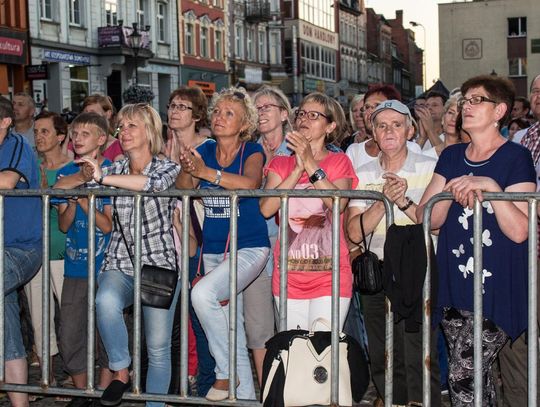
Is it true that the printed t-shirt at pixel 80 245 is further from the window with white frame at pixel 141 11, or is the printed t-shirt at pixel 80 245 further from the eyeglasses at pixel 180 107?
the window with white frame at pixel 141 11

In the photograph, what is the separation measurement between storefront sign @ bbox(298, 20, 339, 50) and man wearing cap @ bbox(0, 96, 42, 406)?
198 ft

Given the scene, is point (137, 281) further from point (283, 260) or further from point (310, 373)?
point (310, 373)

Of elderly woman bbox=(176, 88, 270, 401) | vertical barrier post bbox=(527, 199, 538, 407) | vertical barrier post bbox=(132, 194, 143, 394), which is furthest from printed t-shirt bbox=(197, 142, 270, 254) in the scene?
vertical barrier post bbox=(527, 199, 538, 407)

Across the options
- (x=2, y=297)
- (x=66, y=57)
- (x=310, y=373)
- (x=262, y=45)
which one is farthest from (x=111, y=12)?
(x=310, y=373)

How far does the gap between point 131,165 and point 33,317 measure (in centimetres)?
196

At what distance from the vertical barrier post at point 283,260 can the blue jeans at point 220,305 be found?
0.38m

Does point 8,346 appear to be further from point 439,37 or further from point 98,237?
point 439,37

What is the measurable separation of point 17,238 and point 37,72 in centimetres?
2417

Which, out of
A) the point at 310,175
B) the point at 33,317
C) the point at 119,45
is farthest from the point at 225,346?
the point at 119,45

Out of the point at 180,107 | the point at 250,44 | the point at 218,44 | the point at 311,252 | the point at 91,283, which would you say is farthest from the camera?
the point at 250,44

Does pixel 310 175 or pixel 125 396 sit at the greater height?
pixel 310 175

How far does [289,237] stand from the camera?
5.59 meters

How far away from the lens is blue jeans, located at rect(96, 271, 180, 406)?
18.2 ft

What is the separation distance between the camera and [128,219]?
5719 millimetres
